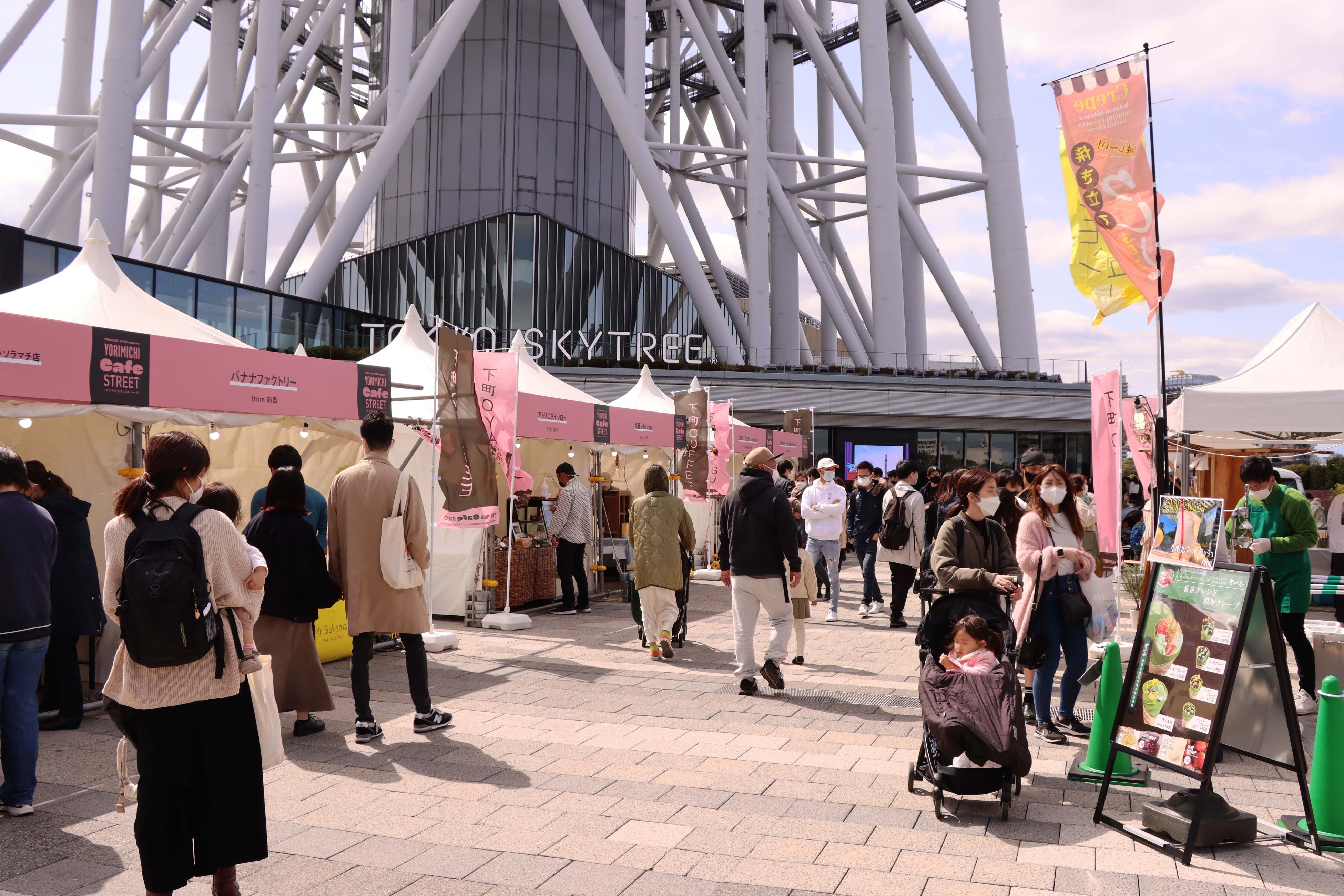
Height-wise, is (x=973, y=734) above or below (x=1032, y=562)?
below

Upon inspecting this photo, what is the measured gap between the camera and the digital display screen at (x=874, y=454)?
3334 centimetres

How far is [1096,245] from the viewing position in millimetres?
7777

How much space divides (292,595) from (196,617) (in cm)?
312

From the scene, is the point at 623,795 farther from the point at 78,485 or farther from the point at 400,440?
the point at 400,440

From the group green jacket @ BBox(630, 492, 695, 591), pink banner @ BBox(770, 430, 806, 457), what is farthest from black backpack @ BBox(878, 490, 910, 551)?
pink banner @ BBox(770, 430, 806, 457)

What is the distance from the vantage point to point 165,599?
3543 millimetres

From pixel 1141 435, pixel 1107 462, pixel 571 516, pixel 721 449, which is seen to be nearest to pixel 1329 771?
pixel 1107 462

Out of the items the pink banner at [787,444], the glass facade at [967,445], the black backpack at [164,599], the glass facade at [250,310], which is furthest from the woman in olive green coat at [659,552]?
the glass facade at [967,445]

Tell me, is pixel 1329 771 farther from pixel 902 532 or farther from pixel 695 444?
pixel 695 444

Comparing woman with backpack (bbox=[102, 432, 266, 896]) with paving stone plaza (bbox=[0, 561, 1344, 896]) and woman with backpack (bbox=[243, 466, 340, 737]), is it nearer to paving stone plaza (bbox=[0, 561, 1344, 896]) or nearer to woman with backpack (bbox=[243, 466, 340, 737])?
paving stone plaza (bbox=[0, 561, 1344, 896])

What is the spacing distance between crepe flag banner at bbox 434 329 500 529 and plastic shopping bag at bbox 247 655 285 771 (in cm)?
607

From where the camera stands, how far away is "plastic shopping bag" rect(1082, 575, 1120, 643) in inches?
263

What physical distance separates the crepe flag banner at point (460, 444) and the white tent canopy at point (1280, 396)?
21.9 feet

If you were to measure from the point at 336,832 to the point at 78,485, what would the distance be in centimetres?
629
